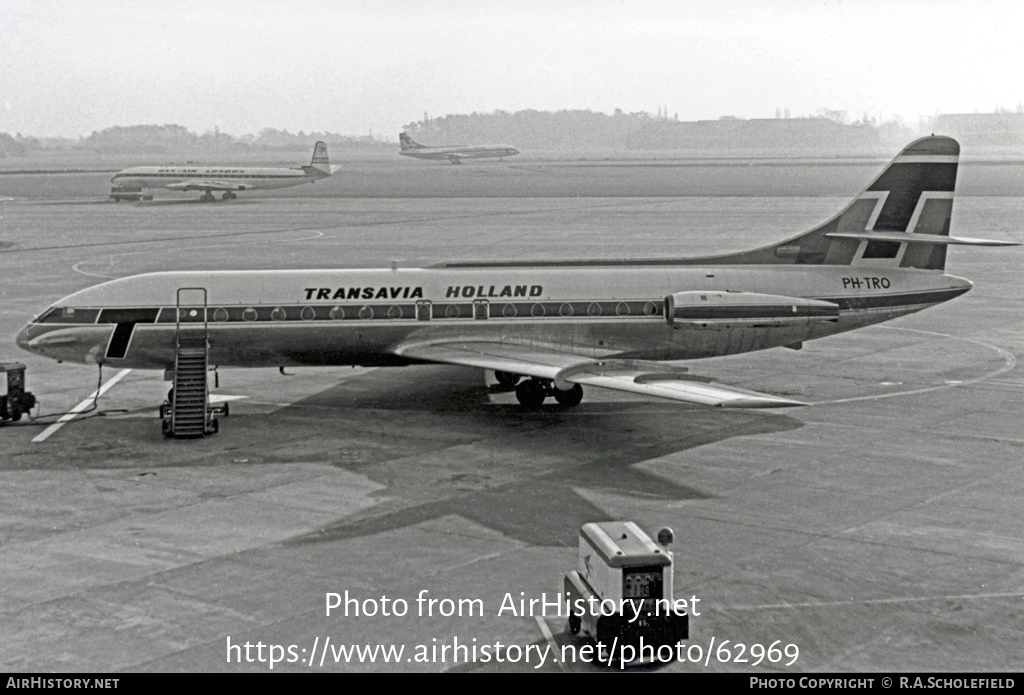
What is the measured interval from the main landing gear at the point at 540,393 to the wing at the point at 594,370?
847 mm

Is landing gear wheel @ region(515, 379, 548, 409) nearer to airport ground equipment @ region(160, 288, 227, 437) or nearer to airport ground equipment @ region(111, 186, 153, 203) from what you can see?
airport ground equipment @ region(160, 288, 227, 437)

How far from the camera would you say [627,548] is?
1287 centimetres

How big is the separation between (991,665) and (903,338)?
2581 cm

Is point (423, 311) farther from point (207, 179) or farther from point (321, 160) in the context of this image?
point (321, 160)

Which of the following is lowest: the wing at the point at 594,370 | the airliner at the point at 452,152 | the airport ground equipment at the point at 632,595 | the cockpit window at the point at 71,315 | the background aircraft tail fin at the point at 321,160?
the airport ground equipment at the point at 632,595

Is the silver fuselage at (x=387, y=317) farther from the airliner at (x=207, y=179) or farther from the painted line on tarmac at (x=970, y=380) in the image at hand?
the airliner at (x=207, y=179)

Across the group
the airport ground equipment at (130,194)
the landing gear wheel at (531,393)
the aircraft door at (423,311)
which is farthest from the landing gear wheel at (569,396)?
the airport ground equipment at (130,194)

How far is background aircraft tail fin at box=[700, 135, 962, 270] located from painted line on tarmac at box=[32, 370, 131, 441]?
656 inches

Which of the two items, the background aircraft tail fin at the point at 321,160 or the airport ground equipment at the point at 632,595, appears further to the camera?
the background aircraft tail fin at the point at 321,160

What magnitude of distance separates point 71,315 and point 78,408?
8.15 feet

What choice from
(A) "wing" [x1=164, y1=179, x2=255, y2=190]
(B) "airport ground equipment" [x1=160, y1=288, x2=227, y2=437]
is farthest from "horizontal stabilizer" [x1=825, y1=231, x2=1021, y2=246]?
(A) "wing" [x1=164, y1=179, x2=255, y2=190]

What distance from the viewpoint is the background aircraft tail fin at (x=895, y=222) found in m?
28.6

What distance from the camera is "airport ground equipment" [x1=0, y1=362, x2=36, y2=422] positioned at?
25438mm

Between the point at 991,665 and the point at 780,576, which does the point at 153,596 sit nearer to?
the point at 780,576
